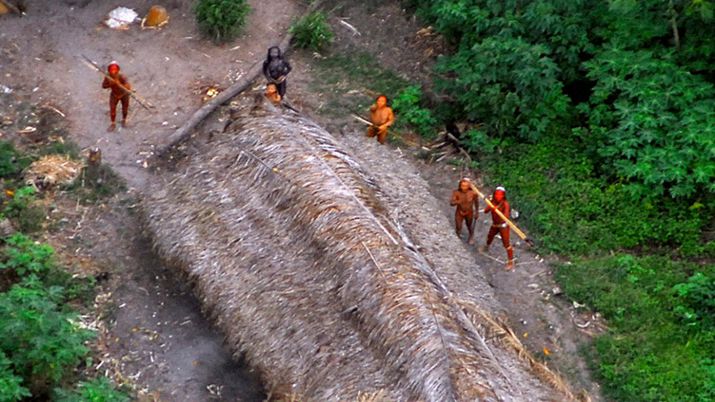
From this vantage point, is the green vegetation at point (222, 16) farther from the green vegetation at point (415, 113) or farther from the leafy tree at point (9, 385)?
the leafy tree at point (9, 385)

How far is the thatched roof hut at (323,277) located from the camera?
8016 mm

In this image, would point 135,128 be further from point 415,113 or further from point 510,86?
point 510,86

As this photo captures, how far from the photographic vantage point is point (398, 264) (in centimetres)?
858

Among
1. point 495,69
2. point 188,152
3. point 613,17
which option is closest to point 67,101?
point 188,152

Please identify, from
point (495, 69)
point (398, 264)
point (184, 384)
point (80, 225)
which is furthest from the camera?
point (495, 69)

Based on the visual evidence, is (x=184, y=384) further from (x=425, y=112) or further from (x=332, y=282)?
(x=425, y=112)

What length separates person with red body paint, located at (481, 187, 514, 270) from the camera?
10336 millimetres

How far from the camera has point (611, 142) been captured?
11.6 metres

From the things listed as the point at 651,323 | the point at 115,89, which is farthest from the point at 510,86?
the point at 115,89

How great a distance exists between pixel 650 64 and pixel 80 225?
6848mm

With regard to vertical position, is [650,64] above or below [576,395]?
above

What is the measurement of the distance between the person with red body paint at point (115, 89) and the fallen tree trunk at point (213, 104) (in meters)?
0.70

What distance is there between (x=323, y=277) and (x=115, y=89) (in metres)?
→ 4.65

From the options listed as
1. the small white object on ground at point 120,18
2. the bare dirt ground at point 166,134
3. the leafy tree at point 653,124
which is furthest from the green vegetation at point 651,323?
the small white object on ground at point 120,18
